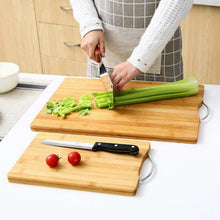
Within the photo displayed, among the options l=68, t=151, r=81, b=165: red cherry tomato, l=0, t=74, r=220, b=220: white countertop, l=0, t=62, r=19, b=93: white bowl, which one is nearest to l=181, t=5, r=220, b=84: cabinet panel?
l=0, t=62, r=19, b=93: white bowl

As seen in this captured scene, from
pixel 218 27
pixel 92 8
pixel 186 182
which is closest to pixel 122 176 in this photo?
pixel 186 182

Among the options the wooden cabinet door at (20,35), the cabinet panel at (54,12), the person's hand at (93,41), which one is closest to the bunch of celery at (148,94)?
the person's hand at (93,41)

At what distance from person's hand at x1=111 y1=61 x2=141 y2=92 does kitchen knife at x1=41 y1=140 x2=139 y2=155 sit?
1.18 feet

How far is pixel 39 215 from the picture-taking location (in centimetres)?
95

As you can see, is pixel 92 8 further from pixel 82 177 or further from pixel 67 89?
pixel 82 177

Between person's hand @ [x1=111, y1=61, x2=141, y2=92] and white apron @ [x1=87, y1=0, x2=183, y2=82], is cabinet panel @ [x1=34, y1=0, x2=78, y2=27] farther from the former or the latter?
person's hand @ [x1=111, y1=61, x2=141, y2=92]

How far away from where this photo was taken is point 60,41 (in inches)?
119

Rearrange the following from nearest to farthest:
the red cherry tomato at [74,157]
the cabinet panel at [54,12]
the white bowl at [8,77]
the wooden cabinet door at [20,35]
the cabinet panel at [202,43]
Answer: the red cherry tomato at [74,157] → the white bowl at [8,77] → the cabinet panel at [202,43] → the cabinet panel at [54,12] → the wooden cabinet door at [20,35]

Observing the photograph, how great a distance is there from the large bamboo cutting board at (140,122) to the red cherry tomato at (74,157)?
0.68 ft

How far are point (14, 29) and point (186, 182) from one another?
8.12ft

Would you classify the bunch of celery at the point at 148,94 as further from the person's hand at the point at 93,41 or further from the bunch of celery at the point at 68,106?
the person's hand at the point at 93,41

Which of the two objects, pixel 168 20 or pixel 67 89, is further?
pixel 67 89

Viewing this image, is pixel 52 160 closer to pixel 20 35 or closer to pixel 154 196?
pixel 154 196

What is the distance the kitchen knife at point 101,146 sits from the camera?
44.2 inches
